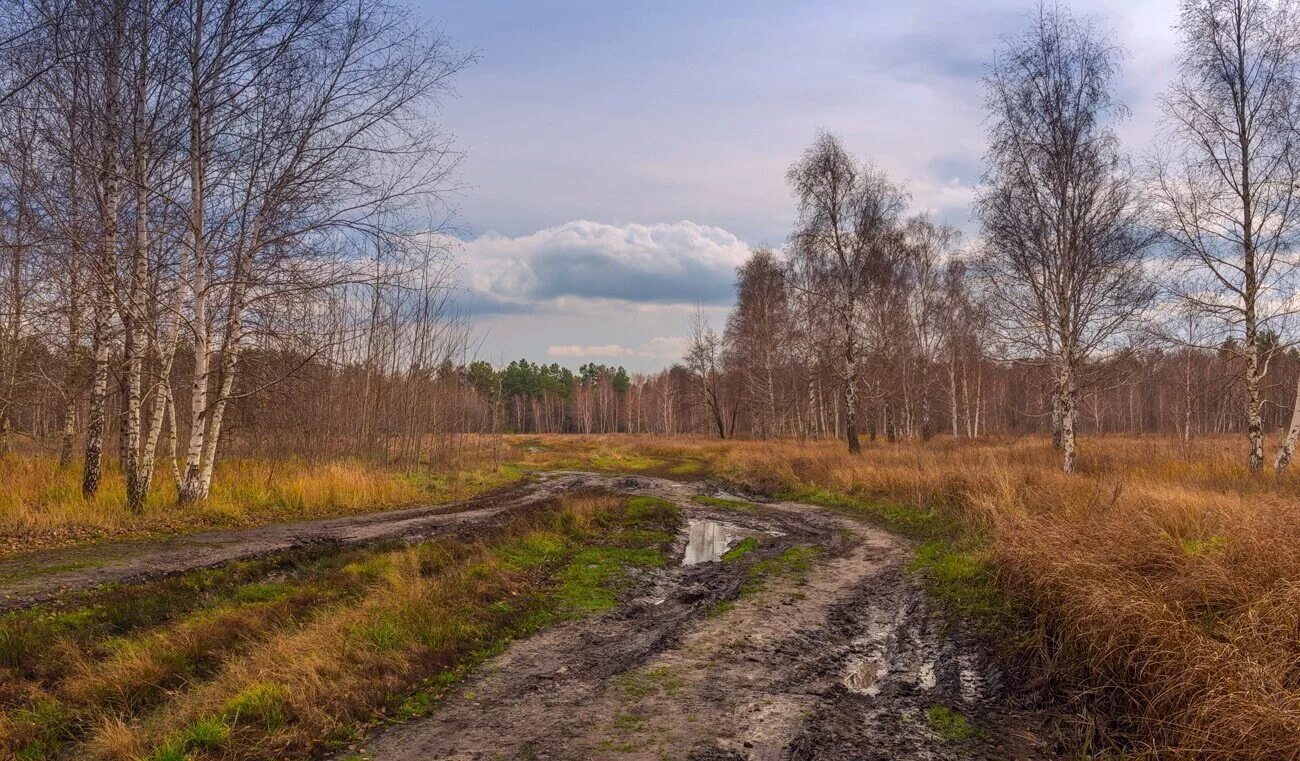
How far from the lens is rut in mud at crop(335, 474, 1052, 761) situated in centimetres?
454

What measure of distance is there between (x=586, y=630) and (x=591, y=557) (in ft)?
11.9

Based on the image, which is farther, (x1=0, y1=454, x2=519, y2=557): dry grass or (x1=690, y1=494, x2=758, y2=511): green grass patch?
(x1=690, y1=494, x2=758, y2=511): green grass patch

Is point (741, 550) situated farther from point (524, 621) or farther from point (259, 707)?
point (259, 707)

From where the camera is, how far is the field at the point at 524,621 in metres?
4.30

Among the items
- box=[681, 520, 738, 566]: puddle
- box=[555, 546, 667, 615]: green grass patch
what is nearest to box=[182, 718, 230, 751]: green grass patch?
box=[555, 546, 667, 615]: green grass patch

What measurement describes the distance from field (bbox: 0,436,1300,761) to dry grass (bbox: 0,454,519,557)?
0.23 feet

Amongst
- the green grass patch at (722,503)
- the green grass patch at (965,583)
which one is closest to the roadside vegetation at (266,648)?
the green grass patch at (965,583)

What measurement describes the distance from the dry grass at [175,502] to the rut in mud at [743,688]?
8.02m

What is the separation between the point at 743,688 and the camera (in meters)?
5.52

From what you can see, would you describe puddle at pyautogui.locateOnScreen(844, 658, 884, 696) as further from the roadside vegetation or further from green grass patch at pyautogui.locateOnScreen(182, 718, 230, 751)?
green grass patch at pyautogui.locateOnScreen(182, 718, 230, 751)

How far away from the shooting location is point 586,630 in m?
7.14

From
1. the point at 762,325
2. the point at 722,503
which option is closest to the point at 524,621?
the point at 722,503

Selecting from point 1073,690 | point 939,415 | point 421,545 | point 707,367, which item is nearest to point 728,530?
point 421,545

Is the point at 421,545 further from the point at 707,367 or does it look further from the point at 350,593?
the point at 707,367
